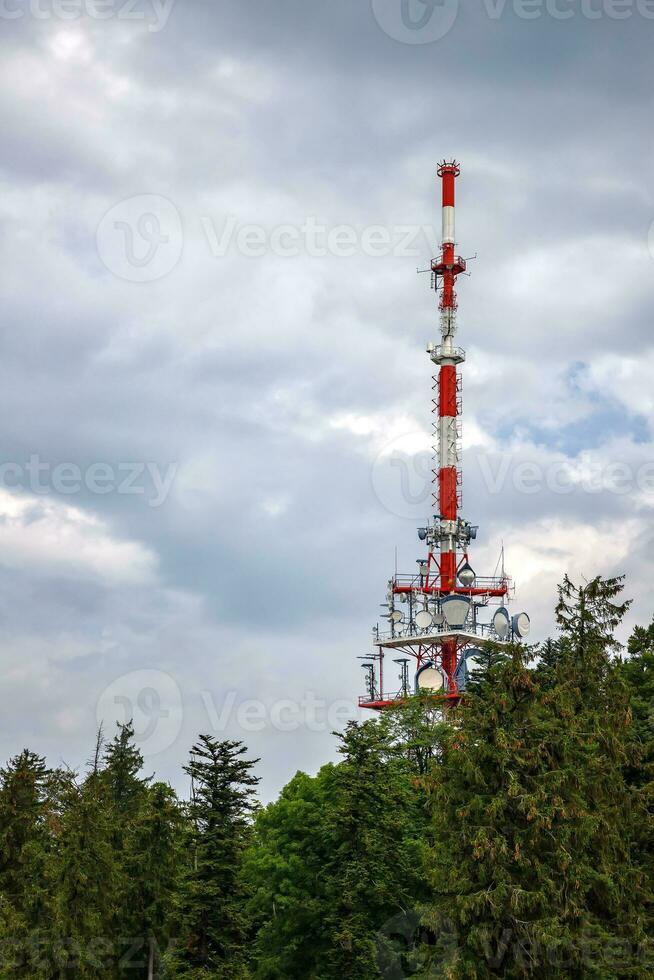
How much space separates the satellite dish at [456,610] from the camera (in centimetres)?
8825

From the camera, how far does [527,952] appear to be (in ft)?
128

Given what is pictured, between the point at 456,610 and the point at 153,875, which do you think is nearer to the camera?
the point at 153,875

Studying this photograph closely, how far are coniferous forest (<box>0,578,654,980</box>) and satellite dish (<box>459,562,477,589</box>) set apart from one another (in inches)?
1049

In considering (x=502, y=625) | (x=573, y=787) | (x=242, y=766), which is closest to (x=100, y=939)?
(x=242, y=766)

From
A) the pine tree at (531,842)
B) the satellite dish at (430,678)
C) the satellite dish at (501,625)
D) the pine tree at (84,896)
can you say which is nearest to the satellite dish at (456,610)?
the satellite dish at (501,625)

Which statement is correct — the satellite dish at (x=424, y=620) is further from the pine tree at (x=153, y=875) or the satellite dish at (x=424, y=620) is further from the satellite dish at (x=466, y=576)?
the pine tree at (x=153, y=875)

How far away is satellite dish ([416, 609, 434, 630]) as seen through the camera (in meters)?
89.4

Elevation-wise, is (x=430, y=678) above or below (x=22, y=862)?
above

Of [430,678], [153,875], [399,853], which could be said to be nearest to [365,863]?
[399,853]

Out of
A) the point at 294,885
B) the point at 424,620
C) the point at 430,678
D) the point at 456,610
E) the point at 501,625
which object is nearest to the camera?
the point at 294,885

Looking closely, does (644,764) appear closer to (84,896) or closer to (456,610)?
(84,896)

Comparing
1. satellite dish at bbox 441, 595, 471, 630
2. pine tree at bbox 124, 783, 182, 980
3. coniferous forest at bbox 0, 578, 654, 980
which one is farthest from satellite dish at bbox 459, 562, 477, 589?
pine tree at bbox 124, 783, 182, 980

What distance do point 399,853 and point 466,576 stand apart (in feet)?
139

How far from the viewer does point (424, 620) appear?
294 feet
